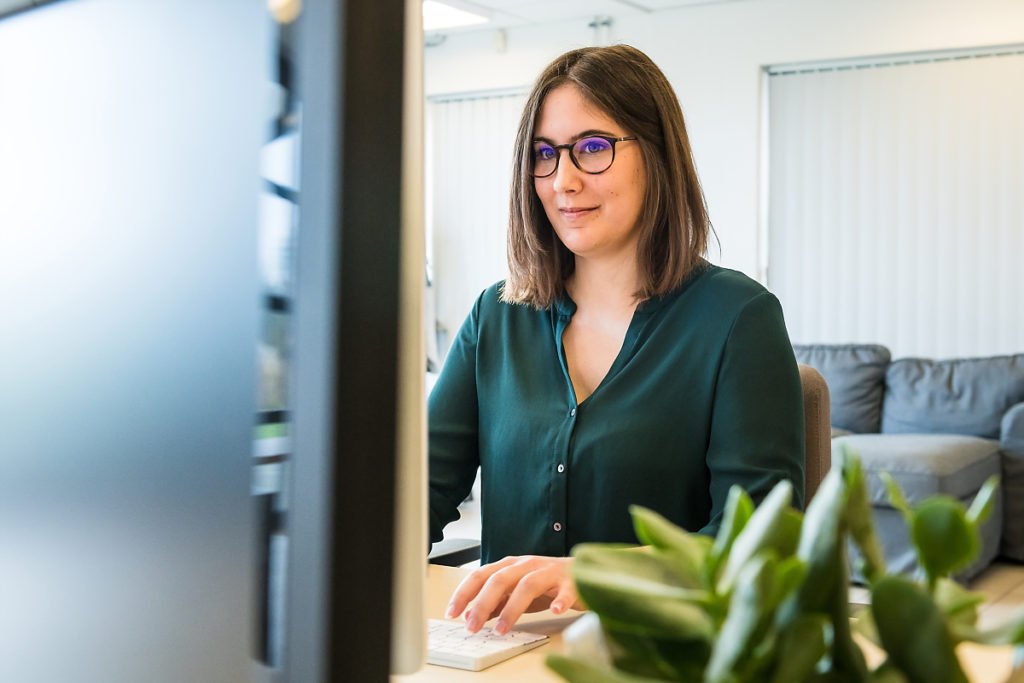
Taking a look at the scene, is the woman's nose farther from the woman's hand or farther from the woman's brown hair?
the woman's hand

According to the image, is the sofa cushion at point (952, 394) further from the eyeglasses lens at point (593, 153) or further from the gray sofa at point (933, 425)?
the eyeglasses lens at point (593, 153)

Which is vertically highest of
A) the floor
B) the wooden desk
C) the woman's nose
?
the woman's nose

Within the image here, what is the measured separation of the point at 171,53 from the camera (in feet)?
1.68

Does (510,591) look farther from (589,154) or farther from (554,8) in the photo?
(554,8)

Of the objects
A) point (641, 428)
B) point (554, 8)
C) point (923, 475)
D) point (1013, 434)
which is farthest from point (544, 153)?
point (554, 8)

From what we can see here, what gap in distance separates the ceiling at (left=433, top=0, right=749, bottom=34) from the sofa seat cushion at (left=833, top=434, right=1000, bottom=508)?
2.84 meters

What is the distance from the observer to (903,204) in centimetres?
615

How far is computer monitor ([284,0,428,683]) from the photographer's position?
46cm

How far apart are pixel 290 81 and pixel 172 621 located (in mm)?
232

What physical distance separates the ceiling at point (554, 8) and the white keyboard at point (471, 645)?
568cm

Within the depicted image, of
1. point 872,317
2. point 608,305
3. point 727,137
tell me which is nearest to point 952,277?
point 872,317

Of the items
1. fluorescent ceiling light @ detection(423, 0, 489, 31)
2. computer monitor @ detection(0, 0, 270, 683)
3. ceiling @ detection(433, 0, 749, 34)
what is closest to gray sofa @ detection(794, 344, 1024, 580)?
ceiling @ detection(433, 0, 749, 34)

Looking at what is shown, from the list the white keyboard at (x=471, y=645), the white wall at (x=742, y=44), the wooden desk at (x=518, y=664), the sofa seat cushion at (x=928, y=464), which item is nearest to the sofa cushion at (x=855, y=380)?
the sofa seat cushion at (x=928, y=464)

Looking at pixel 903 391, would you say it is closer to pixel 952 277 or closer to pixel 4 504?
pixel 952 277
